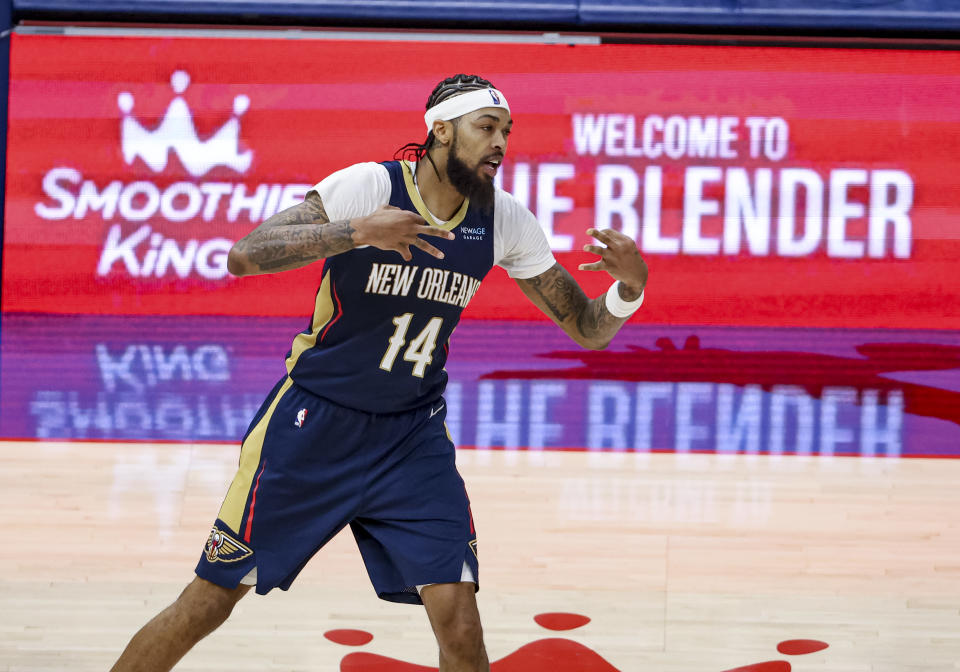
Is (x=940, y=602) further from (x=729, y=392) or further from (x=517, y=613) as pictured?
(x=729, y=392)

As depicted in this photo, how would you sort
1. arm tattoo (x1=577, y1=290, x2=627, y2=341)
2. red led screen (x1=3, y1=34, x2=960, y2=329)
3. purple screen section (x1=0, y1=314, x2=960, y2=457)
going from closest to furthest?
arm tattoo (x1=577, y1=290, x2=627, y2=341)
purple screen section (x1=0, y1=314, x2=960, y2=457)
red led screen (x1=3, y1=34, x2=960, y2=329)

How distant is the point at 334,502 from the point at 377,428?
0.18 m

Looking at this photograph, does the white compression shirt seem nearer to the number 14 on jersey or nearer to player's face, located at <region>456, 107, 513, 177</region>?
player's face, located at <region>456, 107, 513, 177</region>

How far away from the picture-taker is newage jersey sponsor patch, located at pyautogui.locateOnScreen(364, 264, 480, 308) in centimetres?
268

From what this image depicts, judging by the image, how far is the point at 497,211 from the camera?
9.49 feet

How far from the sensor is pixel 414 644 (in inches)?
136

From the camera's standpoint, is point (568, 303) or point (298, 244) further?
point (568, 303)

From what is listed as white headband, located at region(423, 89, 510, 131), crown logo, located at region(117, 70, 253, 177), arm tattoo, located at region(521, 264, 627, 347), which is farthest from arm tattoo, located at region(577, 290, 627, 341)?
crown logo, located at region(117, 70, 253, 177)

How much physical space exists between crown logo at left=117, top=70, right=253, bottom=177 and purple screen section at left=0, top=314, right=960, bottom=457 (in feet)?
2.88

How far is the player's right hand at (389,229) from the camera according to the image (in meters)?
2.42

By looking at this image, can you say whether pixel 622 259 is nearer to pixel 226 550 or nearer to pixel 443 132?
pixel 443 132

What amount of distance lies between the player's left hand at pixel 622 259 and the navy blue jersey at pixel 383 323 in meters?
0.30

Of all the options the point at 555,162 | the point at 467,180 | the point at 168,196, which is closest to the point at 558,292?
the point at 467,180

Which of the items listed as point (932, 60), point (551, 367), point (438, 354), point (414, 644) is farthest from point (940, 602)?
point (932, 60)
